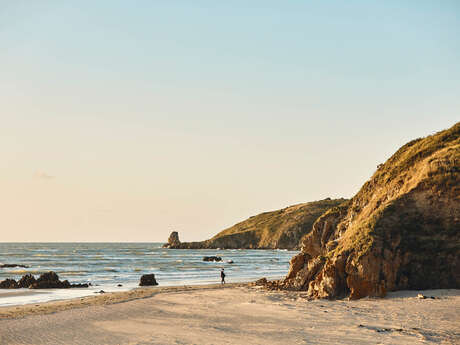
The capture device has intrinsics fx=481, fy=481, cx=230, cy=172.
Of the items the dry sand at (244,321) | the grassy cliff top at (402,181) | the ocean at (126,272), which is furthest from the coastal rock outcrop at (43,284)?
the grassy cliff top at (402,181)

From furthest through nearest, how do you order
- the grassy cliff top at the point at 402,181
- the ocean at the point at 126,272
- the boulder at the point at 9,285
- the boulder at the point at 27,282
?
1. the boulder at the point at 27,282
2. the boulder at the point at 9,285
3. the ocean at the point at 126,272
4. the grassy cliff top at the point at 402,181

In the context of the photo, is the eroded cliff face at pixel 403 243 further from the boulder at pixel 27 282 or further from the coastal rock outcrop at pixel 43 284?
the boulder at pixel 27 282

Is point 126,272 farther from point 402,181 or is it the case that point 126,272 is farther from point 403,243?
point 403,243

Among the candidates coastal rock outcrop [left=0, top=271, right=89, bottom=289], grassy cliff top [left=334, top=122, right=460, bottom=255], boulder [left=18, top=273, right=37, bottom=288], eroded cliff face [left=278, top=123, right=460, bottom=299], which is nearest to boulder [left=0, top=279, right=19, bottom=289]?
coastal rock outcrop [left=0, top=271, right=89, bottom=289]

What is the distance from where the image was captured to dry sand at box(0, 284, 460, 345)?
16484 millimetres

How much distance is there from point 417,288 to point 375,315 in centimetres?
643

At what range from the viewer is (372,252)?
81.5 ft

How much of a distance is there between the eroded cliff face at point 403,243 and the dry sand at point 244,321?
1.25 meters

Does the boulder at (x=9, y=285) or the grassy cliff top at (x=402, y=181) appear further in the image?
the boulder at (x=9, y=285)

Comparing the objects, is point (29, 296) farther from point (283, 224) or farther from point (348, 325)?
point (283, 224)

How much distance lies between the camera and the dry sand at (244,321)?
16484mm

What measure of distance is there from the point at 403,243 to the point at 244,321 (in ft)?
35.0

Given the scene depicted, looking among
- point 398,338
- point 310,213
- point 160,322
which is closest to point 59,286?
point 160,322

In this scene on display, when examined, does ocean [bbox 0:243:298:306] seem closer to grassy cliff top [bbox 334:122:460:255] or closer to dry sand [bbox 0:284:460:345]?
dry sand [bbox 0:284:460:345]
